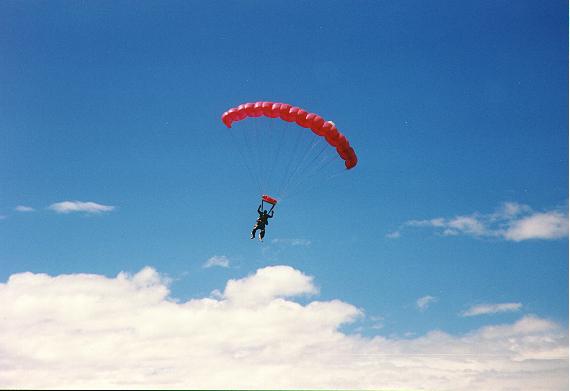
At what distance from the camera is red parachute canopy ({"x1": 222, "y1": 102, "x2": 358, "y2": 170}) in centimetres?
3994

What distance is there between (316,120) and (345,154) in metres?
2.54

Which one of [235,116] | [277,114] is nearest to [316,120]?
[277,114]

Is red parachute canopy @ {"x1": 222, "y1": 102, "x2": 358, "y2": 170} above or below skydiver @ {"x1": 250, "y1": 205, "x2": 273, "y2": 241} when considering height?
above

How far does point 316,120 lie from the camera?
131 ft

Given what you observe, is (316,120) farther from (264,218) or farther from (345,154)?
(264,218)

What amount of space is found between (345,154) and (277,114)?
168 inches

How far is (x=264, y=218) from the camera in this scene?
41.6 metres

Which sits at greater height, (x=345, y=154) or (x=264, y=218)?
(x=345, y=154)

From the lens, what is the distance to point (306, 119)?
1570 inches

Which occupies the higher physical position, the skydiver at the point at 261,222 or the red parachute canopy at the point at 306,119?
the red parachute canopy at the point at 306,119

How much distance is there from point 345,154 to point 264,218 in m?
5.69

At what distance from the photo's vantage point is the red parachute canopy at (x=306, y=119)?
3994 cm

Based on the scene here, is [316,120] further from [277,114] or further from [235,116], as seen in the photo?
[235,116]

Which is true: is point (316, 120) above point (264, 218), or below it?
above
